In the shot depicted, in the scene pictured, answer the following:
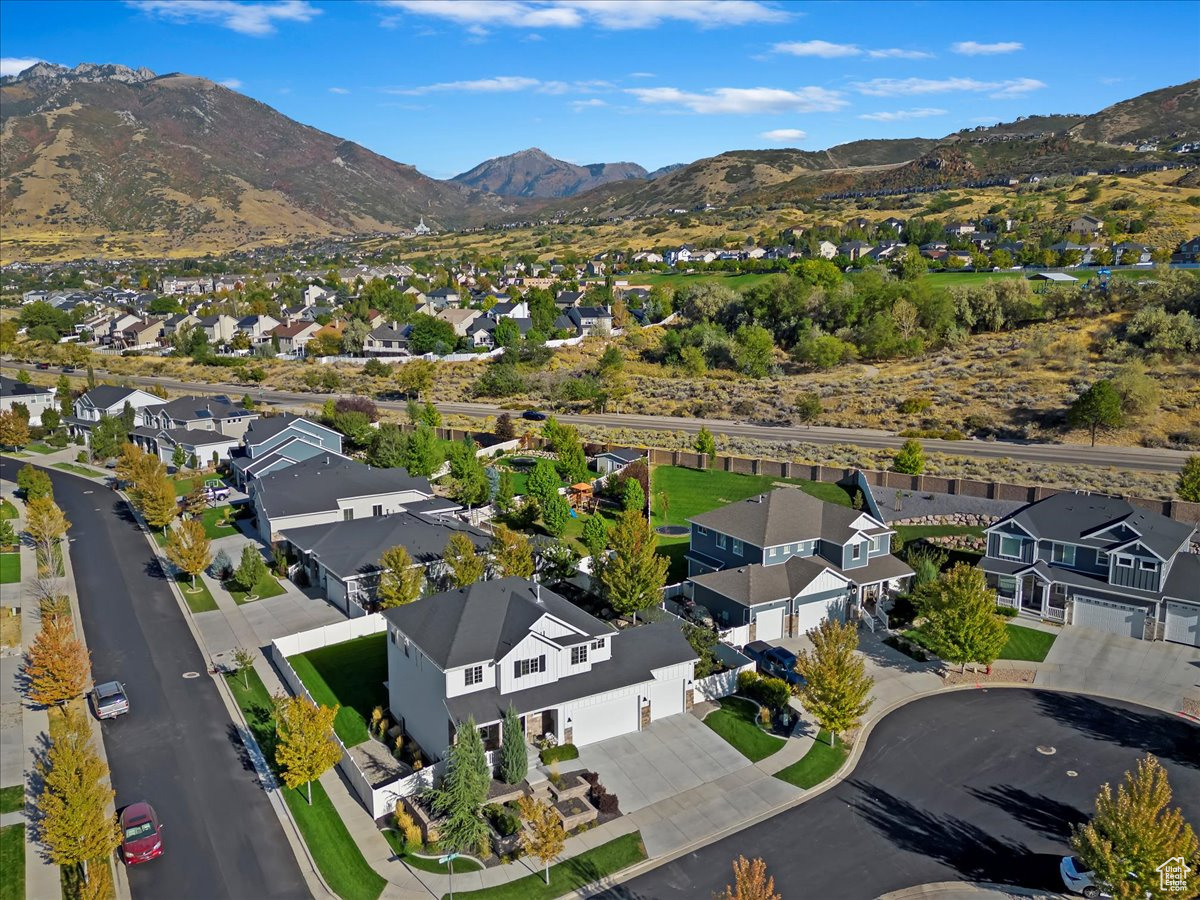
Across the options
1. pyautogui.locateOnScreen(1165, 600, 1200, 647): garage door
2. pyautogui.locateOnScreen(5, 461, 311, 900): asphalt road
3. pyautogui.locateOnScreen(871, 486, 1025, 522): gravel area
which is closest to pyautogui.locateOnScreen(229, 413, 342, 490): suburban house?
pyautogui.locateOnScreen(5, 461, 311, 900): asphalt road

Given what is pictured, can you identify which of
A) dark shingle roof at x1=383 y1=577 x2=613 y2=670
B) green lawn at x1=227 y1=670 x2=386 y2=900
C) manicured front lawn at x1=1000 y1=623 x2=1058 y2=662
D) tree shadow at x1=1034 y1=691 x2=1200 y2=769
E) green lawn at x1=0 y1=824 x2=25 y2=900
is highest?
dark shingle roof at x1=383 y1=577 x2=613 y2=670

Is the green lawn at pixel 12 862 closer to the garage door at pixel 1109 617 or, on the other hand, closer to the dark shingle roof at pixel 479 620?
the dark shingle roof at pixel 479 620

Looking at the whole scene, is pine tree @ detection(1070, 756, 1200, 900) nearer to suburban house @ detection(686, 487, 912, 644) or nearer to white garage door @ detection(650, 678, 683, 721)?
white garage door @ detection(650, 678, 683, 721)

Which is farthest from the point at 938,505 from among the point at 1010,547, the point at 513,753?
the point at 513,753

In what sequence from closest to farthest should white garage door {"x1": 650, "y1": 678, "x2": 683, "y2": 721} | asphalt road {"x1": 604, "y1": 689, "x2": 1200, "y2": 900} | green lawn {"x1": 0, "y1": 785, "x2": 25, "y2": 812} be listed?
asphalt road {"x1": 604, "y1": 689, "x2": 1200, "y2": 900}
green lawn {"x1": 0, "y1": 785, "x2": 25, "y2": 812}
white garage door {"x1": 650, "y1": 678, "x2": 683, "y2": 721}

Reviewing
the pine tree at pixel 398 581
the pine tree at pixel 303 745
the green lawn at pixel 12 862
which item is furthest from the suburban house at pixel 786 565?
the green lawn at pixel 12 862

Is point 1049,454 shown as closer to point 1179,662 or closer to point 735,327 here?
point 1179,662
